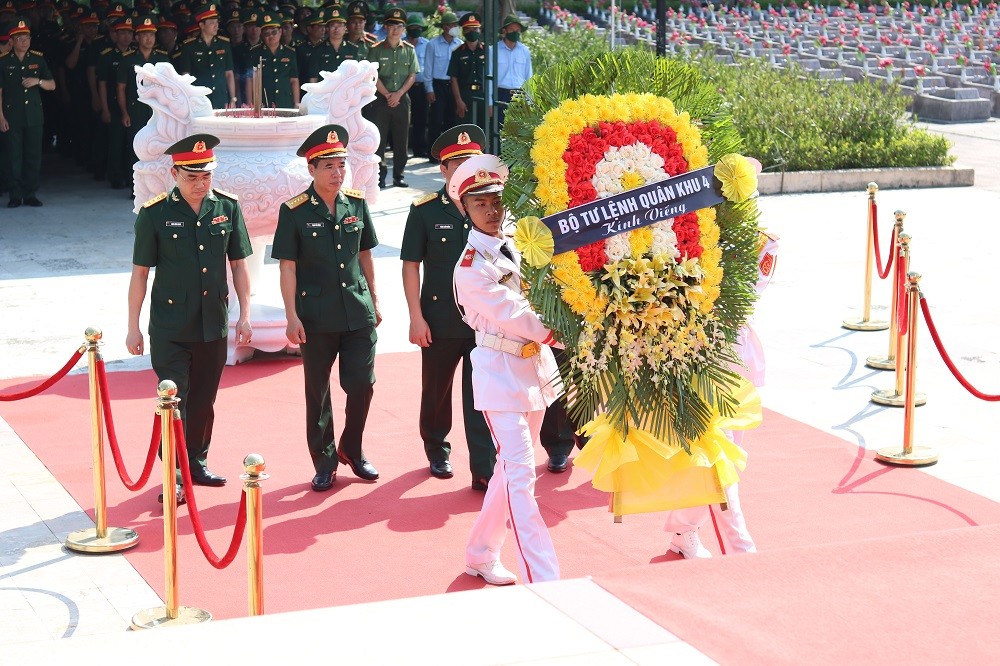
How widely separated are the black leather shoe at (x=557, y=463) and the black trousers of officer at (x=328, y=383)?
0.99 meters

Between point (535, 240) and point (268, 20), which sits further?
point (268, 20)

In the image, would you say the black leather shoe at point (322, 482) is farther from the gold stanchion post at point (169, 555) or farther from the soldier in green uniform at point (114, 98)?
the soldier in green uniform at point (114, 98)

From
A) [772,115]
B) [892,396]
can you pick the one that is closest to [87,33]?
[772,115]

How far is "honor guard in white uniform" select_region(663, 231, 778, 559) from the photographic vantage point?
574 centimetres

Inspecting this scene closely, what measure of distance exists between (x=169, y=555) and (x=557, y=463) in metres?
2.46

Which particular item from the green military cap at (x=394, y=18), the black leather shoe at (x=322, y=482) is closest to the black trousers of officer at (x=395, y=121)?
the green military cap at (x=394, y=18)

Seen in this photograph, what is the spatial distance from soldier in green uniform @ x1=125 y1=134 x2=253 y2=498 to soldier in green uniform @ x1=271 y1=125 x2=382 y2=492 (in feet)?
0.99

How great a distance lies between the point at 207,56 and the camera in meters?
15.5

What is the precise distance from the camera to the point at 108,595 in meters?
5.67

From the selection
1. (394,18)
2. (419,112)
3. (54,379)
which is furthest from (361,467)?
(419,112)

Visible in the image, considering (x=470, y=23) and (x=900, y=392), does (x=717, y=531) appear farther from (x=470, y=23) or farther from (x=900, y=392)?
(x=470, y=23)

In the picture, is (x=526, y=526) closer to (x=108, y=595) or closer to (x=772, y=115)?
(x=108, y=595)

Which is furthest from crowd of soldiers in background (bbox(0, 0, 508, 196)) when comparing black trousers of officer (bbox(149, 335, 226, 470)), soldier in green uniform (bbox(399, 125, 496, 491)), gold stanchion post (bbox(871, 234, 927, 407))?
black trousers of officer (bbox(149, 335, 226, 470))

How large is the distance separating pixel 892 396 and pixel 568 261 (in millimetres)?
4062
